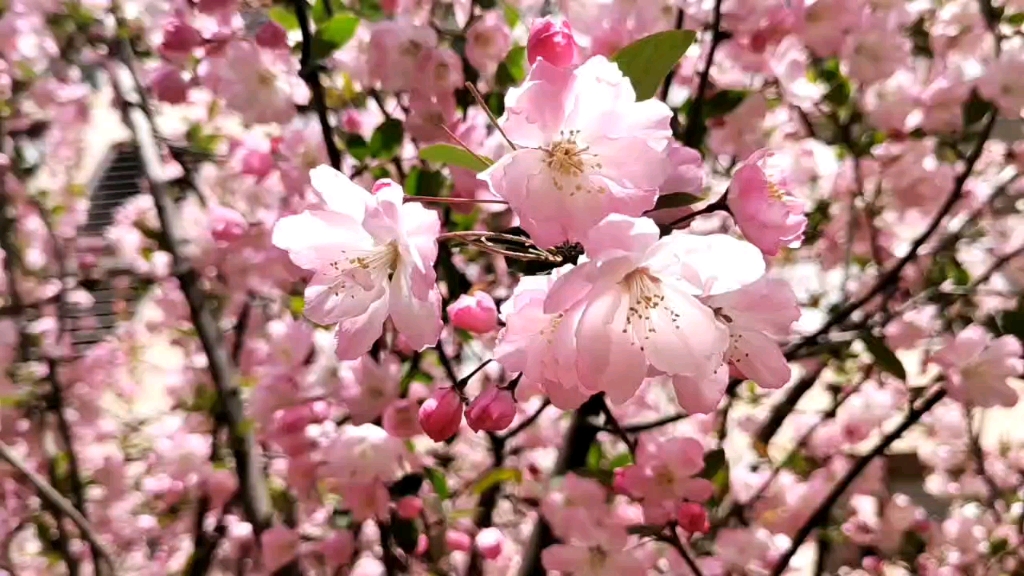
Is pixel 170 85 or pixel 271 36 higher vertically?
pixel 271 36

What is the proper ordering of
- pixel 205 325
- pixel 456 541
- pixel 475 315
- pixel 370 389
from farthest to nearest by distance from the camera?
1. pixel 205 325
2. pixel 456 541
3. pixel 370 389
4. pixel 475 315

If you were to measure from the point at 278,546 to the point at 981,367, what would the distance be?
0.95 meters

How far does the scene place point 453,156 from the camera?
58 centimetres

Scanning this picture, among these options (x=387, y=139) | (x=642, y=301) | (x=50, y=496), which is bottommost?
(x=50, y=496)

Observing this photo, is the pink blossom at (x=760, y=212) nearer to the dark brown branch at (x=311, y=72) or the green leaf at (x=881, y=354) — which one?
the green leaf at (x=881, y=354)

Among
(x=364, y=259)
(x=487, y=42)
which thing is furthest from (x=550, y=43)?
(x=487, y=42)

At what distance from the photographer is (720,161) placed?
138 cm

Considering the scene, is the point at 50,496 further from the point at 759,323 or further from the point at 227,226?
the point at 759,323

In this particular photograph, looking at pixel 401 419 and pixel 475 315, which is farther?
pixel 401 419

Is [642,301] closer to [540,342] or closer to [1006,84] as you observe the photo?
[540,342]

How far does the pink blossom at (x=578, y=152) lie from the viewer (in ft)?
1.56

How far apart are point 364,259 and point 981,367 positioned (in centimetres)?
84

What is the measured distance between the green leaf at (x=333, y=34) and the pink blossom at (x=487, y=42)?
159mm

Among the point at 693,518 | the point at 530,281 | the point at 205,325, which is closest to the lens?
the point at 530,281
